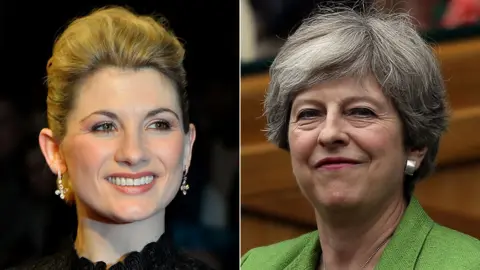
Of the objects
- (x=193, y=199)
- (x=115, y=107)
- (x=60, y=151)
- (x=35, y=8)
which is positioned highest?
(x=35, y=8)

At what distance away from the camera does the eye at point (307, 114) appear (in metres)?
1.65

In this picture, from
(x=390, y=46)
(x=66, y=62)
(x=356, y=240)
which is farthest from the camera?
(x=66, y=62)

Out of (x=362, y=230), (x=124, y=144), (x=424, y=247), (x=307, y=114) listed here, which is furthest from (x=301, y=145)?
(x=124, y=144)

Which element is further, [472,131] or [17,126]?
[17,126]

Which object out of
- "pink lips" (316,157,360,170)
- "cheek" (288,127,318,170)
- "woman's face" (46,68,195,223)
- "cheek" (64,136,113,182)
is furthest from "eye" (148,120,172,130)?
"pink lips" (316,157,360,170)

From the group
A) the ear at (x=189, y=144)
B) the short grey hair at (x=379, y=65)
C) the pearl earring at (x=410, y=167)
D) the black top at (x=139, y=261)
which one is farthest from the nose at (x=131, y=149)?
the pearl earring at (x=410, y=167)

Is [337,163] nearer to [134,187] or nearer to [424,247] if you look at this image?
[424,247]

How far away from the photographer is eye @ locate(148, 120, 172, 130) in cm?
186

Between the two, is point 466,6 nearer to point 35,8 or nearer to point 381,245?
point 381,245

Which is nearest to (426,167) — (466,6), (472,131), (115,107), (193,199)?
(472,131)

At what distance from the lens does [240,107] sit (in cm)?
191

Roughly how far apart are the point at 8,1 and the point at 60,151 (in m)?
0.43

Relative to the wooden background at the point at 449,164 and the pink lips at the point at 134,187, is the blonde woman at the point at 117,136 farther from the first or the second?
the wooden background at the point at 449,164

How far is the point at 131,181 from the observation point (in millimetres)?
1864
